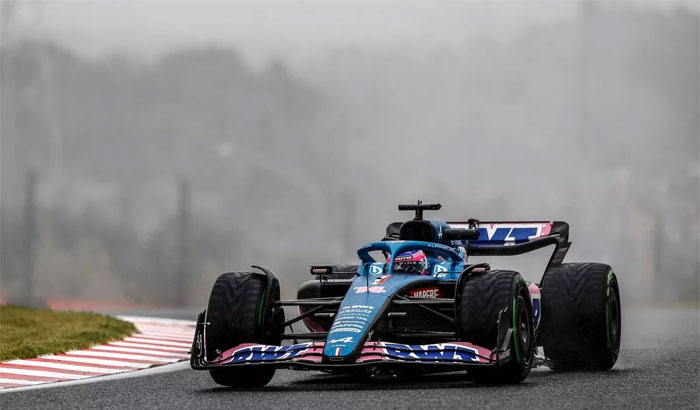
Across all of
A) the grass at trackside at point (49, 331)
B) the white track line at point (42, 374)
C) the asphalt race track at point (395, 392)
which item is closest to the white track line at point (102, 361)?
the grass at trackside at point (49, 331)

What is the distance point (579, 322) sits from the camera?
1452cm

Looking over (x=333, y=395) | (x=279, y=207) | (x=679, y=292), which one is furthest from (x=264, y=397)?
(x=279, y=207)

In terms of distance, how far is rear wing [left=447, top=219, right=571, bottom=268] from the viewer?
1622 centimetres

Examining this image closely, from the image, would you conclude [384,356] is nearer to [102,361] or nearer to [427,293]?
[427,293]

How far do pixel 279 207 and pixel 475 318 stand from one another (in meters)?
47.2

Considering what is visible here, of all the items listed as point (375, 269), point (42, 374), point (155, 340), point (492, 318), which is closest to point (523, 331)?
point (492, 318)

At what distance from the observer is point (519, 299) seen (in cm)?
1245

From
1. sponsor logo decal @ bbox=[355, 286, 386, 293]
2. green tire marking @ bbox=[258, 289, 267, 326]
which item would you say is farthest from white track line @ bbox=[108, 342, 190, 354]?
sponsor logo decal @ bbox=[355, 286, 386, 293]

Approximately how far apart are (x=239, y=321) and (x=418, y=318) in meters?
1.83

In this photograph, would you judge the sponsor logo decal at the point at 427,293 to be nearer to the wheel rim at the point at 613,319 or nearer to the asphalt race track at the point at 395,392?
the asphalt race track at the point at 395,392

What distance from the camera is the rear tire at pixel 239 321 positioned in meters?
12.8

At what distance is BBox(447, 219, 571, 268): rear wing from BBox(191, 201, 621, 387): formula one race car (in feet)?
2.51

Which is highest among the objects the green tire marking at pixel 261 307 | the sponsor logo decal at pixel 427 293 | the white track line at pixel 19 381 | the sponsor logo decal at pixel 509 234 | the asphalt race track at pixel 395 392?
the sponsor logo decal at pixel 509 234

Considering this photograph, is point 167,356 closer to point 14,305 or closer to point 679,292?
point 14,305
